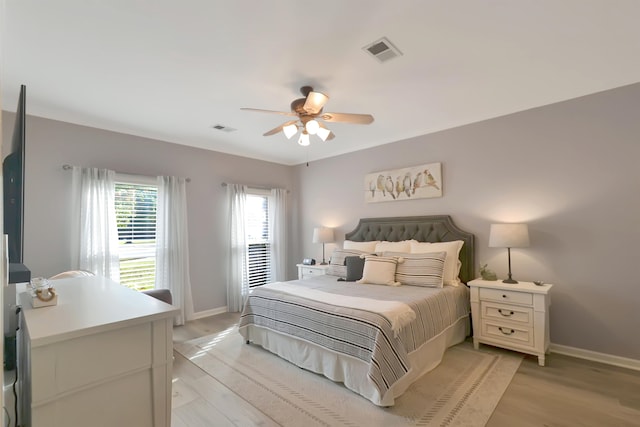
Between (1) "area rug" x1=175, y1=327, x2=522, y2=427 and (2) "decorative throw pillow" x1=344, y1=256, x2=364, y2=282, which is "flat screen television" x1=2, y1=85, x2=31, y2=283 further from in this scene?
(2) "decorative throw pillow" x1=344, y1=256, x2=364, y2=282

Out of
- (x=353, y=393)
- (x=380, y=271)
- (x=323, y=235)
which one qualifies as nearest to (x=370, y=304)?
(x=353, y=393)

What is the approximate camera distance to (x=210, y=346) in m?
3.46

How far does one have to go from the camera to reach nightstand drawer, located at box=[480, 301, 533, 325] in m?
2.97

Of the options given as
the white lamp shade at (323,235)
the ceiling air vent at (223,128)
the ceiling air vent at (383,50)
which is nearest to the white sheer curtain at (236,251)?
the ceiling air vent at (223,128)

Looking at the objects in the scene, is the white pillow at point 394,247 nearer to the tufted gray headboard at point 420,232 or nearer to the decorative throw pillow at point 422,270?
the tufted gray headboard at point 420,232

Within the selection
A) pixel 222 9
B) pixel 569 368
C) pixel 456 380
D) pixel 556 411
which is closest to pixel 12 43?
pixel 222 9

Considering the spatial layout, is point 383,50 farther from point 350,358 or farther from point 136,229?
point 136,229

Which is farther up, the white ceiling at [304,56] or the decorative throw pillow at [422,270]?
the white ceiling at [304,56]

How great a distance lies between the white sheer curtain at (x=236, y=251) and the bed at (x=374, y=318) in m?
1.50

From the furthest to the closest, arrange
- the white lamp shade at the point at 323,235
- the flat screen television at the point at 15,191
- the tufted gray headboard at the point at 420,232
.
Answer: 1. the white lamp shade at the point at 323,235
2. the tufted gray headboard at the point at 420,232
3. the flat screen television at the point at 15,191

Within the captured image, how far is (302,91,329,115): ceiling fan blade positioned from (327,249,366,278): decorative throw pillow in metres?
2.04

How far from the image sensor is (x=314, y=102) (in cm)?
259

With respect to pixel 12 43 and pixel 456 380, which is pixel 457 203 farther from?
pixel 12 43

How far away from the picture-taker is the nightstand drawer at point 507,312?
9.75 feet
